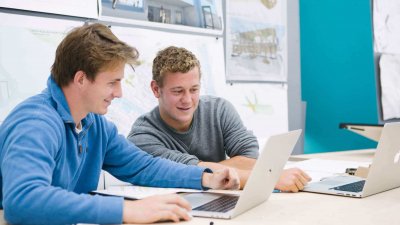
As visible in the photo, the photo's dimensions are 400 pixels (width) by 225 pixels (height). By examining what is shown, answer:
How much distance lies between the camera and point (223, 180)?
4.39ft

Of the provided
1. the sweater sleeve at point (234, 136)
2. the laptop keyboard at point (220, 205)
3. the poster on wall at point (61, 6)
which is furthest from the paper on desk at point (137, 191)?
the poster on wall at point (61, 6)

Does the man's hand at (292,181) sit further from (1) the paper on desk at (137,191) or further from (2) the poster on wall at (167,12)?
(2) the poster on wall at (167,12)

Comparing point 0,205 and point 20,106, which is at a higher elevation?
point 20,106

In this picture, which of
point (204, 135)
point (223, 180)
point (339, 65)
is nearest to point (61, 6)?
point (204, 135)

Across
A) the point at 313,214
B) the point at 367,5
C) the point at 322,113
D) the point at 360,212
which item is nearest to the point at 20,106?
the point at 313,214

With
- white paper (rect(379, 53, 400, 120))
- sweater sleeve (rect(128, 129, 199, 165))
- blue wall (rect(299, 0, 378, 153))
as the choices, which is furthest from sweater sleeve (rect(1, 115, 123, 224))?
Answer: white paper (rect(379, 53, 400, 120))

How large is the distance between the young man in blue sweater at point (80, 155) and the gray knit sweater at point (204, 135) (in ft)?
0.90

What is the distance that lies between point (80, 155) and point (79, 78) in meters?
0.20

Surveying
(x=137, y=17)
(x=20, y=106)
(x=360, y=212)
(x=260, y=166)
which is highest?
(x=137, y=17)

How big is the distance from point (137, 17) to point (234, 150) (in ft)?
1.99

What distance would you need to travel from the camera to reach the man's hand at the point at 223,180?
4.38ft

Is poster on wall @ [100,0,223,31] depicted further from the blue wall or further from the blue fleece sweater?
the blue wall

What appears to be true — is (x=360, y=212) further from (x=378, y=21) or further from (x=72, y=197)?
(x=378, y=21)

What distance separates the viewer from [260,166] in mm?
1090
